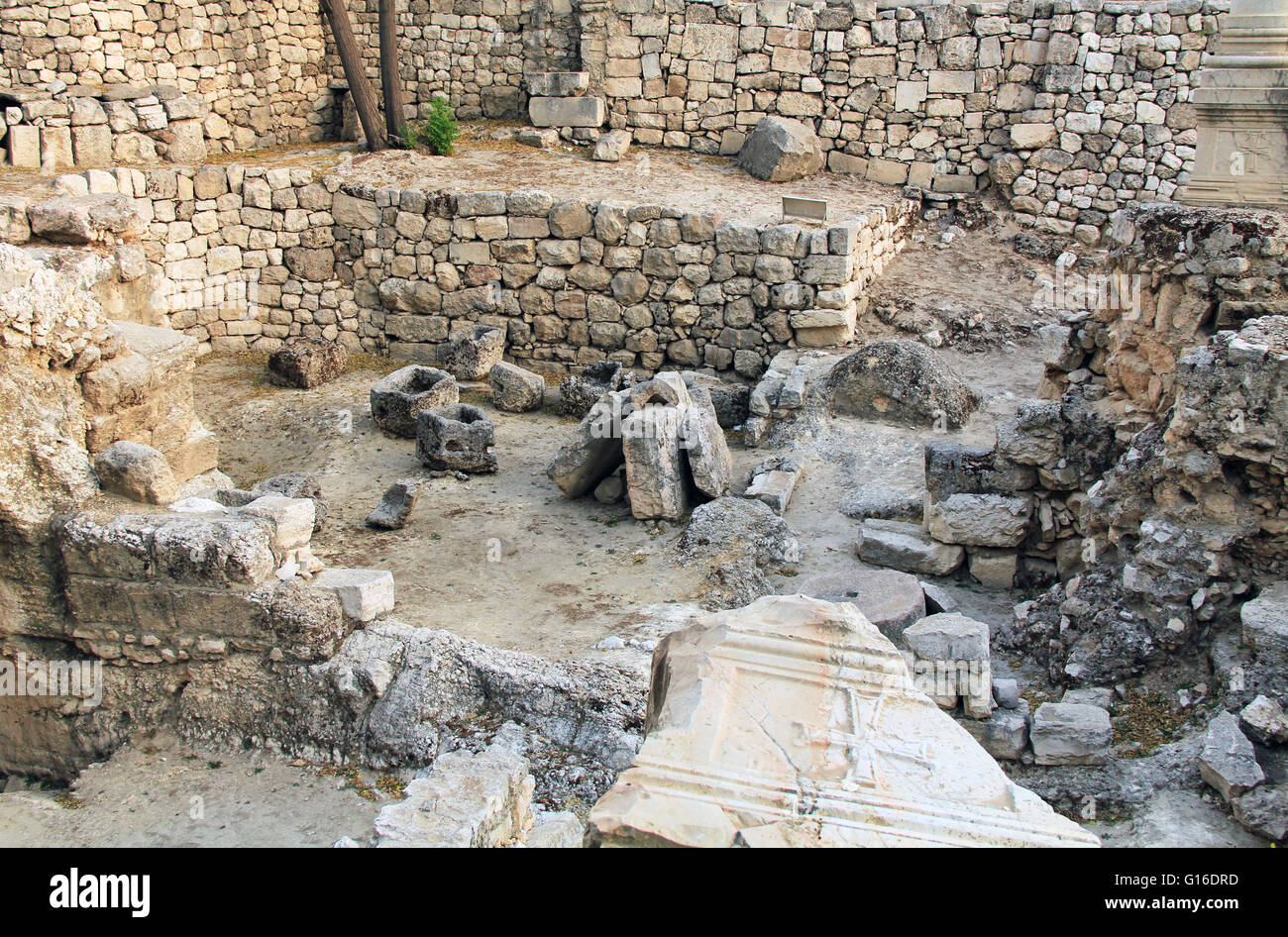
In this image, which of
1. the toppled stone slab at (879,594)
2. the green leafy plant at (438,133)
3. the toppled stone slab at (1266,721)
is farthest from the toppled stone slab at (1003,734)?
the green leafy plant at (438,133)

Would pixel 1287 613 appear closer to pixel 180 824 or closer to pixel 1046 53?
pixel 180 824

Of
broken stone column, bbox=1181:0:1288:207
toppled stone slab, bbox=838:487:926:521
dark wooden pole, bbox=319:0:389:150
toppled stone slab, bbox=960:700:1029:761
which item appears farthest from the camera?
dark wooden pole, bbox=319:0:389:150

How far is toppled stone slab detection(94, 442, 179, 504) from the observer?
575 cm

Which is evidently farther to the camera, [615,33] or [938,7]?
[615,33]

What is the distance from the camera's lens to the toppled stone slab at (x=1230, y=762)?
4.66 m

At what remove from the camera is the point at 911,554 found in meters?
7.68

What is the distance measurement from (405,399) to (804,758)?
281 inches

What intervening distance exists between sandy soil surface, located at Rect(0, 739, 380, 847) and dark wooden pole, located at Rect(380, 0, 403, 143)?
9.95 meters

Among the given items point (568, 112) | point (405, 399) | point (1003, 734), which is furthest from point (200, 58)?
point (1003, 734)

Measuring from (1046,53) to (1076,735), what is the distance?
9.65 m

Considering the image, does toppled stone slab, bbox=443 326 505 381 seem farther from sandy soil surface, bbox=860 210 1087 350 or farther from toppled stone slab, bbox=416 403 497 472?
sandy soil surface, bbox=860 210 1087 350

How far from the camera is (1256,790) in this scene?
4.64 m

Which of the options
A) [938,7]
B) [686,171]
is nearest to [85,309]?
[686,171]

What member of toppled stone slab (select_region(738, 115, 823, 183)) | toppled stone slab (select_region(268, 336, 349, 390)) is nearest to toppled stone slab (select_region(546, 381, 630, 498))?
toppled stone slab (select_region(268, 336, 349, 390))
